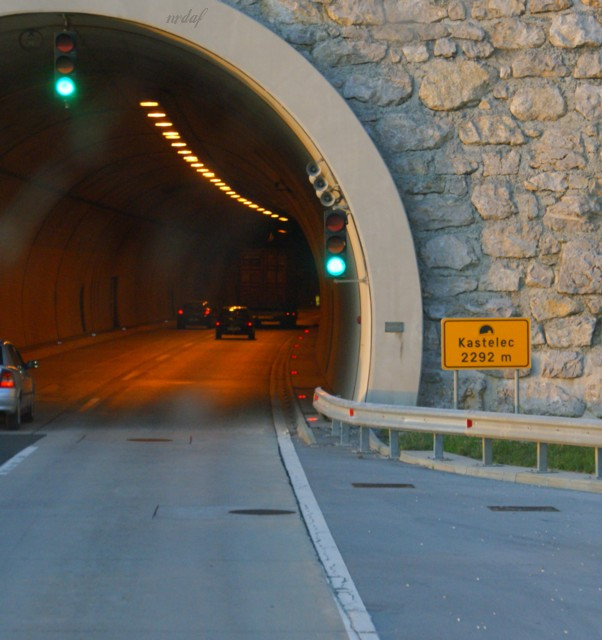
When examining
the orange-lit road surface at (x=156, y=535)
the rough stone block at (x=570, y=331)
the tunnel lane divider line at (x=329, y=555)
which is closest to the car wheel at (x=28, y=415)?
the orange-lit road surface at (x=156, y=535)

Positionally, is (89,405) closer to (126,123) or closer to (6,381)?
(6,381)

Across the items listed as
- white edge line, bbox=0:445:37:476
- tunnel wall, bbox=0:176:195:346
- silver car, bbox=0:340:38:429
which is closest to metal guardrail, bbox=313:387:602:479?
white edge line, bbox=0:445:37:476

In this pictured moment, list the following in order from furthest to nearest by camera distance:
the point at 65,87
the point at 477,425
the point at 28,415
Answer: the point at 28,415, the point at 65,87, the point at 477,425

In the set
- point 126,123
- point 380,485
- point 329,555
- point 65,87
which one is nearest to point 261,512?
point 329,555

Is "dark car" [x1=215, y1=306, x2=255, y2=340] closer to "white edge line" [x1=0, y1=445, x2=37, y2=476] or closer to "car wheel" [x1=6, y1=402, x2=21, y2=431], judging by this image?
"car wheel" [x1=6, y1=402, x2=21, y2=431]

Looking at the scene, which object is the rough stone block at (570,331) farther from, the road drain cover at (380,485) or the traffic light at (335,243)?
the road drain cover at (380,485)

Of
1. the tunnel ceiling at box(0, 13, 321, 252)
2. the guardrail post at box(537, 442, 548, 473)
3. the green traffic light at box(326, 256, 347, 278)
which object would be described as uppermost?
the tunnel ceiling at box(0, 13, 321, 252)

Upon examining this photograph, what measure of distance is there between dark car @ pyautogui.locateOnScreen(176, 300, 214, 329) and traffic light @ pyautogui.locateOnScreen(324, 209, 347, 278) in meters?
44.4

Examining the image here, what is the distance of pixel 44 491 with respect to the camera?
41.2 ft

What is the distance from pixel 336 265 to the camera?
16.5 m

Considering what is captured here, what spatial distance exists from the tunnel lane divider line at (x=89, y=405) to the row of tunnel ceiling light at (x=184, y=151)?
601 centimetres

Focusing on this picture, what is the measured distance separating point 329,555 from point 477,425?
5260 mm

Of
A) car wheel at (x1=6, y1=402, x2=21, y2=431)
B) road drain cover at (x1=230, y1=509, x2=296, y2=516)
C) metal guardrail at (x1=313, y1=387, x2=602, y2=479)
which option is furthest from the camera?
car wheel at (x1=6, y1=402, x2=21, y2=431)

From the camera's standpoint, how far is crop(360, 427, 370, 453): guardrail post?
16.2 meters
